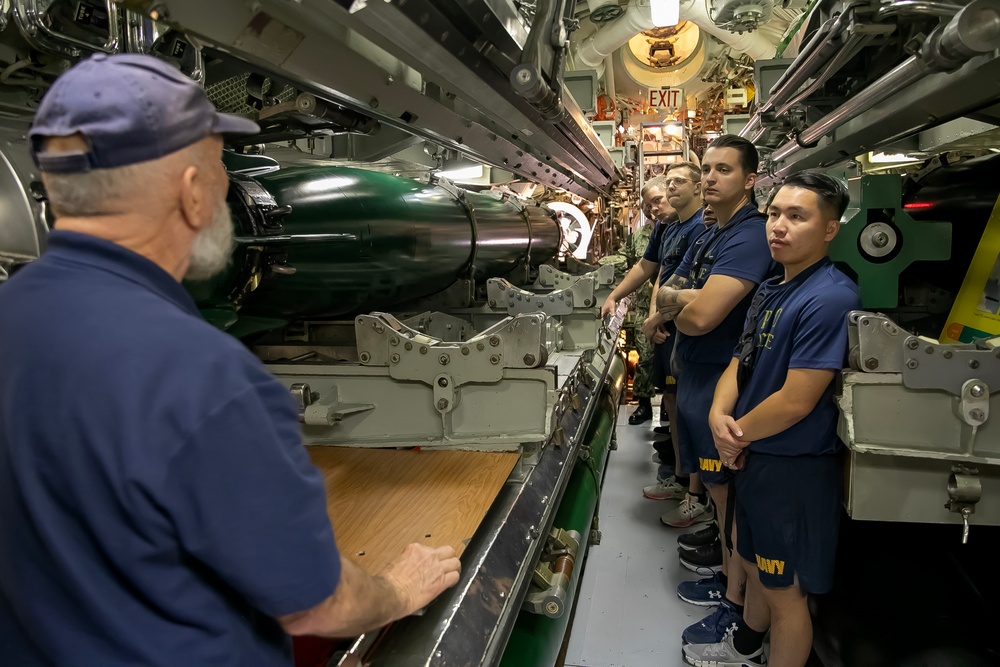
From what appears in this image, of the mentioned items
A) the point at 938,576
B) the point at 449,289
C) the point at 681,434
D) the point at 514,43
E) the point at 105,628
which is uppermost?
the point at 514,43

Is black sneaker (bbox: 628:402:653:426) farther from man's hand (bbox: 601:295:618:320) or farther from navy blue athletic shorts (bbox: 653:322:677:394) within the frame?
man's hand (bbox: 601:295:618:320)

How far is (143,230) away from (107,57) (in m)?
0.21

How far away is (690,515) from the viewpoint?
3799 millimetres

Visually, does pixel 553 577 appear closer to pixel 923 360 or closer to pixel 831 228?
pixel 923 360

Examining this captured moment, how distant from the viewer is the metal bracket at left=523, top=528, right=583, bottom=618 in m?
1.98

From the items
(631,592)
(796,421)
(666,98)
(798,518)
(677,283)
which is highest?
(666,98)

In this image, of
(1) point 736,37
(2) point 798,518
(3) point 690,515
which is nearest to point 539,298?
(3) point 690,515

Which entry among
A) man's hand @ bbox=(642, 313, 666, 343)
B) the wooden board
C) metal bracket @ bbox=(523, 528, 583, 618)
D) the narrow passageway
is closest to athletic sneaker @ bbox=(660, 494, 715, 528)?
the narrow passageway

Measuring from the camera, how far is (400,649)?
1264 millimetres

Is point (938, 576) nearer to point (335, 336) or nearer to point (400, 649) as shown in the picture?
point (400, 649)

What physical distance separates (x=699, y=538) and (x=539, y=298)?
1.54 meters

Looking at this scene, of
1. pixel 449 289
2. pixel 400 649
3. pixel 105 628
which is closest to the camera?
pixel 105 628

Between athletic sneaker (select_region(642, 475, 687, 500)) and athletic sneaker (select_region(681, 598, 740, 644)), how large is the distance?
57.3 inches

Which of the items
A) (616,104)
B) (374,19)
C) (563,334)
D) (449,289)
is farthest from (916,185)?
(616,104)
